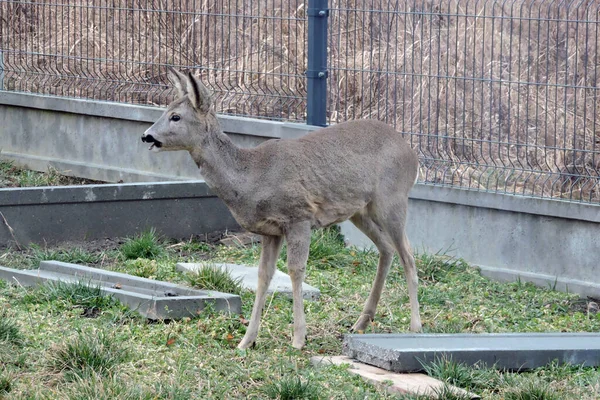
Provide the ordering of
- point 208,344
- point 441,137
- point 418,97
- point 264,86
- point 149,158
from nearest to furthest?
point 208,344 → point 441,137 → point 418,97 → point 264,86 → point 149,158

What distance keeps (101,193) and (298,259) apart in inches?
140

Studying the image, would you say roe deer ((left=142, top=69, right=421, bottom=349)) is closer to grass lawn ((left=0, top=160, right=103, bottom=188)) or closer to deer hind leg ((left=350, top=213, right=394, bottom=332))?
deer hind leg ((left=350, top=213, right=394, bottom=332))

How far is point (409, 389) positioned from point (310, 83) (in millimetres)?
5726

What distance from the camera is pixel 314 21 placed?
11.1 metres

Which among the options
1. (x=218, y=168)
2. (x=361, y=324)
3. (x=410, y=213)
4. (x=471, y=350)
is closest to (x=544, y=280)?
(x=410, y=213)

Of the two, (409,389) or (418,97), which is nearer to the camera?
(409,389)

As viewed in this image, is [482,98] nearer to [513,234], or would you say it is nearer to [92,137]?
[513,234]

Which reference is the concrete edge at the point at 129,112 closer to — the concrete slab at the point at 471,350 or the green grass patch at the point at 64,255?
the green grass patch at the point at 64,255

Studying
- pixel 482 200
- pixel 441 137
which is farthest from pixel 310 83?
pixel 482 200

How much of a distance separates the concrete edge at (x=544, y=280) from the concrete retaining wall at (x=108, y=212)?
2.91 m

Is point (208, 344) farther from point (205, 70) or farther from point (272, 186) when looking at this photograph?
point (205, 70)

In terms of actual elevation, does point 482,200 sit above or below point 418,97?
below

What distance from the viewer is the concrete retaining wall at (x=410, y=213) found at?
927 cm

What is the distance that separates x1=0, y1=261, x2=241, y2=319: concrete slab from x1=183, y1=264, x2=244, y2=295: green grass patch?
0.72 ft
